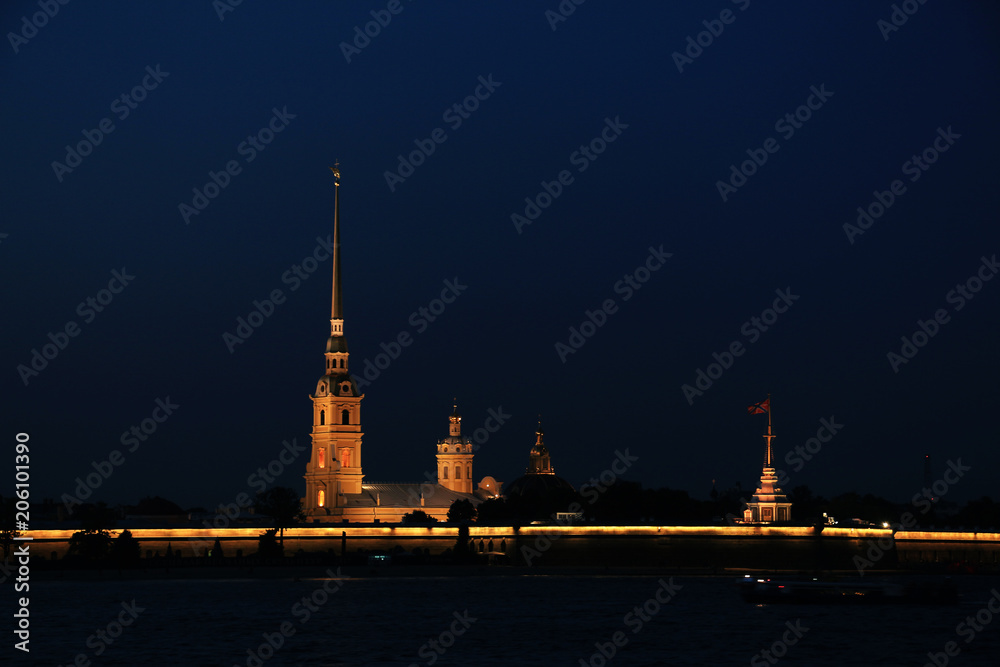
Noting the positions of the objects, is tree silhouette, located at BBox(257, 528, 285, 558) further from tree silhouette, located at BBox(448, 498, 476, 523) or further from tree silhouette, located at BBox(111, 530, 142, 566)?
tree silhouette, located at BBox(448, 498, 476, 523)

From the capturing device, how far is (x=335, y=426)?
194 metres

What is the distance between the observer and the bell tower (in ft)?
636

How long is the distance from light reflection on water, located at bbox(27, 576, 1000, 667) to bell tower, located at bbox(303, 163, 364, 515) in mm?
68090

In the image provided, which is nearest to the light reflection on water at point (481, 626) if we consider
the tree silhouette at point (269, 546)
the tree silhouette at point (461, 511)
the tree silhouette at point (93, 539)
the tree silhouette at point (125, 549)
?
the tree silhouette at point (125, 549)

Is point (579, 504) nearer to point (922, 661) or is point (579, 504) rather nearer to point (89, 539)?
point (89, 539)

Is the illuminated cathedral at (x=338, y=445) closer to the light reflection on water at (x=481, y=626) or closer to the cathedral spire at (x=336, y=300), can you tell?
the cathedral spire at (x=336, y=300)

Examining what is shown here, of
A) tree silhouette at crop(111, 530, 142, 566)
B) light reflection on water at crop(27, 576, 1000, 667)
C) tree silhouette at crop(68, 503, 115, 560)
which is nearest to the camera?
light reflection on water at crop(27, 576, 1000, 667)

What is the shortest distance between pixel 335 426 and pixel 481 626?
106715 millimetres

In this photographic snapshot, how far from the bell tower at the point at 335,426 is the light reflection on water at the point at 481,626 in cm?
6809

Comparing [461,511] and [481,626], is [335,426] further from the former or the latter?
[481,626]

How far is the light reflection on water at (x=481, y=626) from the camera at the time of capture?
74.9 metres

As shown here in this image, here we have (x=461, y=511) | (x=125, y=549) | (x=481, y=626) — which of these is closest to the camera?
(x=481, y=626)

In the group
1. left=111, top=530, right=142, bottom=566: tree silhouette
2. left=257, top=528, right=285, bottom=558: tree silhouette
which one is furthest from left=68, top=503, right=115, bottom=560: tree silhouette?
left=257, top=528, right=285, bottom=558: tree silhouette

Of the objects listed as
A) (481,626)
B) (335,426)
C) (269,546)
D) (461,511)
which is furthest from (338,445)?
(481,626)
